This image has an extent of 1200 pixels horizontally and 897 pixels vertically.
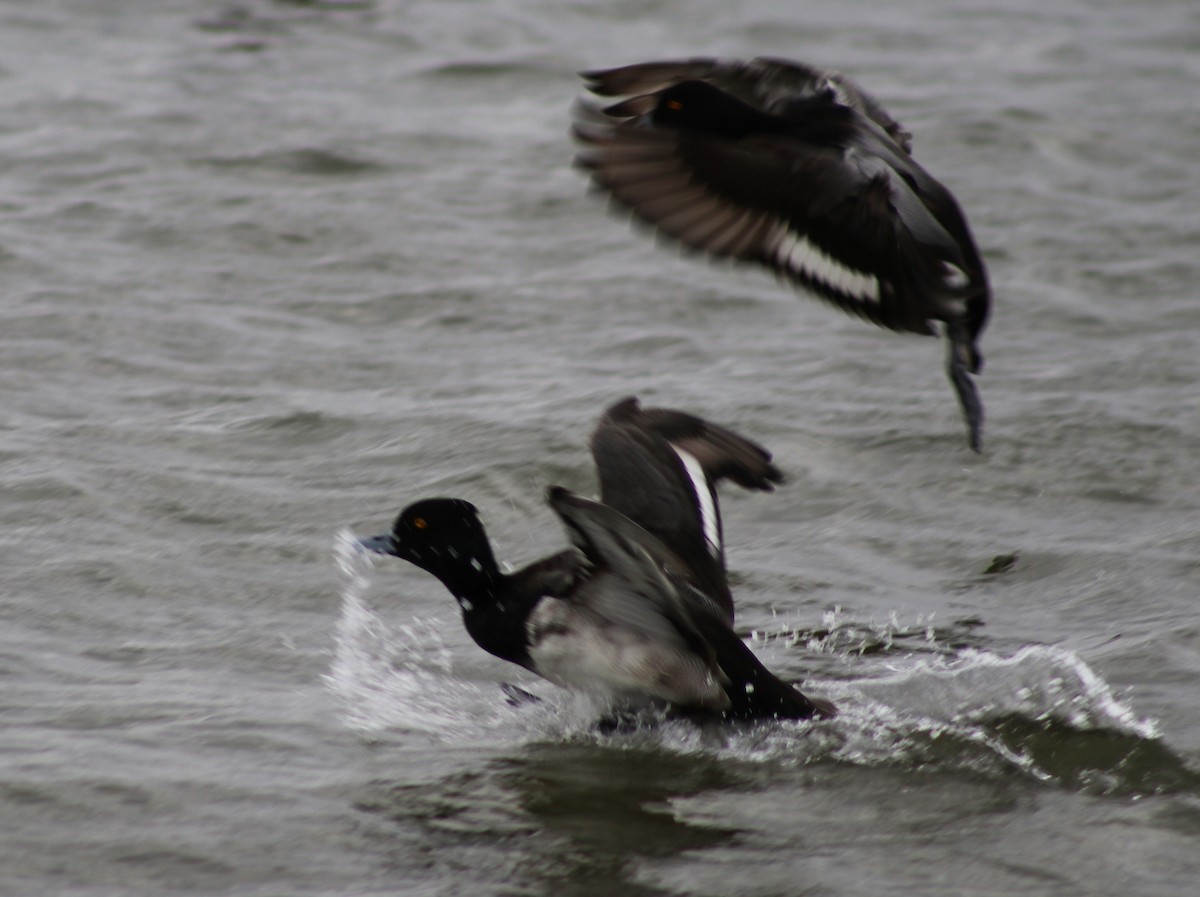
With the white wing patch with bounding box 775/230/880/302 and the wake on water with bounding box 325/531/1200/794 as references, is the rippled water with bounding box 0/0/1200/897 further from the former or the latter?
the white wing patch with bounding box 775/230/880/302

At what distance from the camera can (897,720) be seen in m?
4.63

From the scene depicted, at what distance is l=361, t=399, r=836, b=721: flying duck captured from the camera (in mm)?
4422

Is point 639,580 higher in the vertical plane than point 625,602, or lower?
higher

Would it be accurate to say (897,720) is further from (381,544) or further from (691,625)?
(381,544)

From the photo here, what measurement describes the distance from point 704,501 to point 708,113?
109cm

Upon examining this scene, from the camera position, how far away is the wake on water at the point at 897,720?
4395mm

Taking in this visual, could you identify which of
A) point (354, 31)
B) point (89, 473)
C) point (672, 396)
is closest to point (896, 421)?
point (672, 396)

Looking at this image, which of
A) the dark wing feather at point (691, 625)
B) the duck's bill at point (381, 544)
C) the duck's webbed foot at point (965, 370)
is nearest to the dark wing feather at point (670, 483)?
the dark wing feather at point (691, 625)

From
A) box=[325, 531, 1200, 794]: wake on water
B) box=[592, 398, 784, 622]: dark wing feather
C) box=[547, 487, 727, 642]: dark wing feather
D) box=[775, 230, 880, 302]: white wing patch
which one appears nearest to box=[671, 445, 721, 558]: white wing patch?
box=[592, 398, 784, 622]: dark wing feather

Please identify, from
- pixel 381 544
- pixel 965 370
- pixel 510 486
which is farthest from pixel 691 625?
pixel 510 486

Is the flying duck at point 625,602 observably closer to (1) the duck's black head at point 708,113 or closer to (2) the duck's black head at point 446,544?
(2) the duck's black head at point 446,544

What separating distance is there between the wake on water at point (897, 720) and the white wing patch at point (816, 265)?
110cm

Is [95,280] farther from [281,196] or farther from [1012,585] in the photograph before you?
[1012,585]

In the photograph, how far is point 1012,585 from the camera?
5.60 metres
